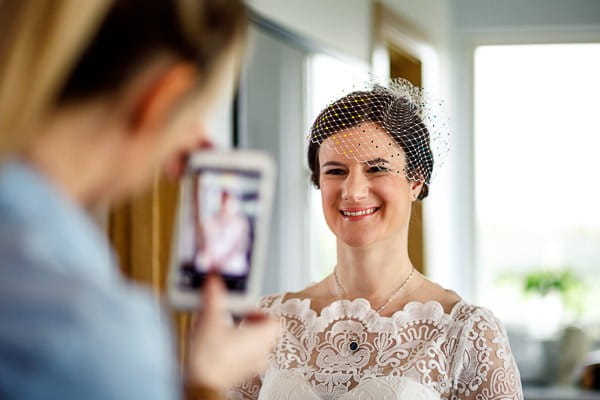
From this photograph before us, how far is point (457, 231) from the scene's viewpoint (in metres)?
6.39

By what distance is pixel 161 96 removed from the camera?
77cm

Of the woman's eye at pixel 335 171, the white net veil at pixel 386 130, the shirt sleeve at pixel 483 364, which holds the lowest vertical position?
the shirt sleeve at pixel 483 364

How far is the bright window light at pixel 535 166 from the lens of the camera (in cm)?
636

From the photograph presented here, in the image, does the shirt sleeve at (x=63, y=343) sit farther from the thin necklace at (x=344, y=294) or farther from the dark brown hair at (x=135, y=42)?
the thin necklace at (x=344, y=294)

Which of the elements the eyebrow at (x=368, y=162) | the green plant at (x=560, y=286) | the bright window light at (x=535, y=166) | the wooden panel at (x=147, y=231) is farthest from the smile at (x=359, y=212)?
the bright window light at (x=535, y=166)

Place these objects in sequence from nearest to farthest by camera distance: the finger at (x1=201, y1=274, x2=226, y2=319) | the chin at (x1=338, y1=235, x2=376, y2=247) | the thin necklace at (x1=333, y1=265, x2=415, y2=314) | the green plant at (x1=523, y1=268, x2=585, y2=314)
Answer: the finger at (x1=201, y1=274, x2=226, y2=319)
the chin at (x1=338, y1=235, x2=376, y2=247)
the thin necklace at (x1=333, y1=265, x2=415, y2=314)
the green plant at (x1=523, y1=268, x2=585, y2=314)

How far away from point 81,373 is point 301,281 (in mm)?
2684

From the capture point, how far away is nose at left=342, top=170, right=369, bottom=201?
7.06 ft

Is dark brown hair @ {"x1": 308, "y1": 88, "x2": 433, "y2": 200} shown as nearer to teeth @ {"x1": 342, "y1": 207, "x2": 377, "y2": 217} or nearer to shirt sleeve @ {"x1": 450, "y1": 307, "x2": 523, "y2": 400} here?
teeth @ {"x1": 342, "y1": 207, "x2": 377, "y2": 217}

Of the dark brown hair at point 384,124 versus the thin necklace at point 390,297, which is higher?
the dark brown hair at point 384,124

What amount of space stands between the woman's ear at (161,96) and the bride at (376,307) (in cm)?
138

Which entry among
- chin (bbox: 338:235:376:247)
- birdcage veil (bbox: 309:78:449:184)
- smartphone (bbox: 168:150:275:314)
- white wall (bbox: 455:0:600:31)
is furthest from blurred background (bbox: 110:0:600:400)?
smartphone (bbox: 168:150:275:314)

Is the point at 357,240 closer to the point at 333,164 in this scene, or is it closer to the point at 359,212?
the point at 359,212

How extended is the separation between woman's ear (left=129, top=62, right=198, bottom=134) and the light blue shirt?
0.27 feet
